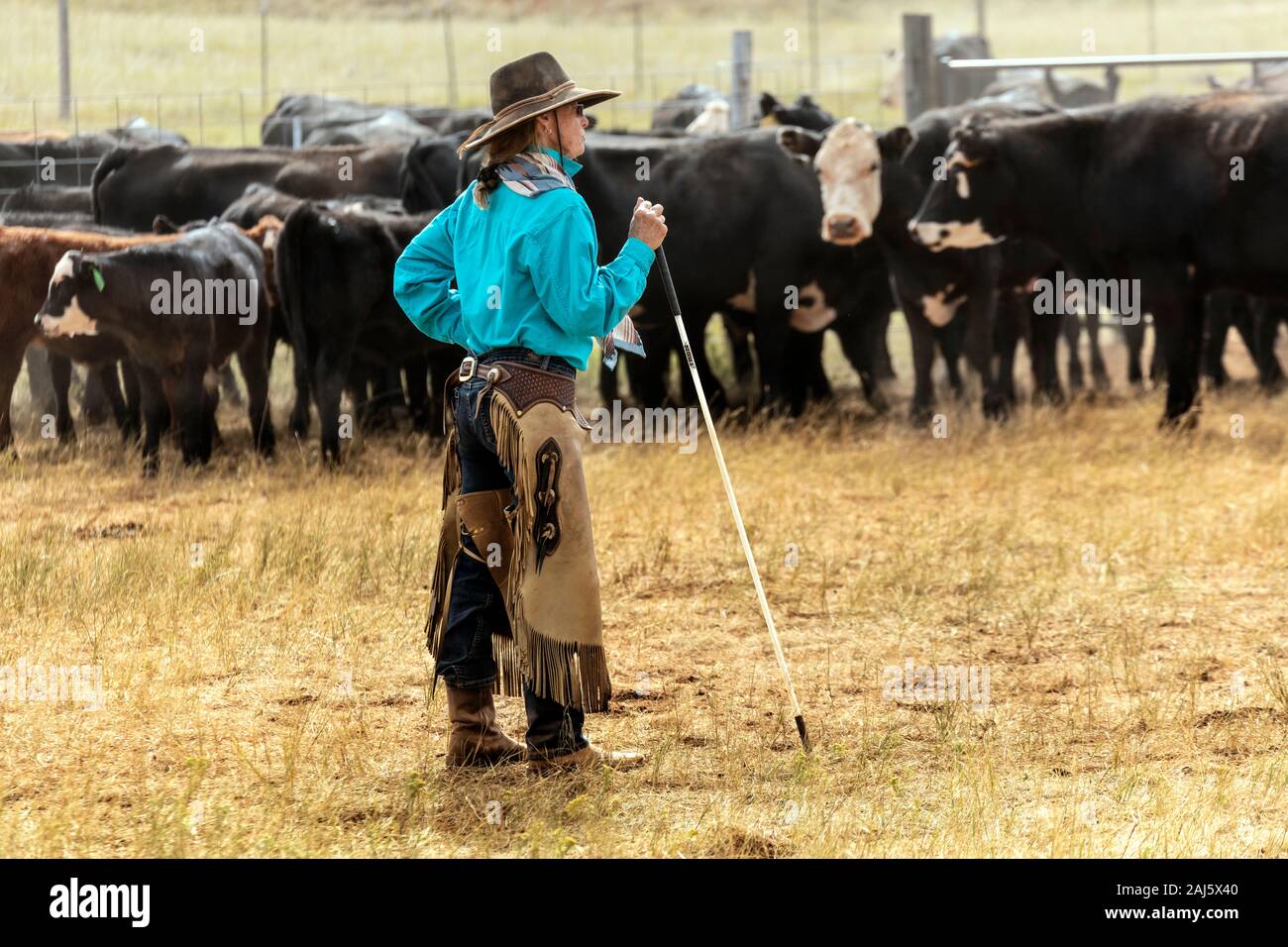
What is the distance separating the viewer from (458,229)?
14.8ft

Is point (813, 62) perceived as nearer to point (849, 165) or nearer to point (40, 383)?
point (849, 165)

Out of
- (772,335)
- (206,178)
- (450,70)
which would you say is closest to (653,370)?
(772,335)

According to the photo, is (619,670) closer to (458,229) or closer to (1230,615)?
(458,229)

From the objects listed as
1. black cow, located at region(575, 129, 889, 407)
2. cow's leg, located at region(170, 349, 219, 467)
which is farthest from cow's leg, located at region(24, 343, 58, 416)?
black cow, located at region(575, 129, 889, 407)

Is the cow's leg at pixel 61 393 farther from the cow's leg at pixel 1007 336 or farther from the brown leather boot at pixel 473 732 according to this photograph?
the brown leather boot at pixel 473 732

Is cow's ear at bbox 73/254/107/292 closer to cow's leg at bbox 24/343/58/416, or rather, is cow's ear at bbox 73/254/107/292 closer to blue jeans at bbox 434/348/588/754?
cow's leg at bbox 24/343/58/416

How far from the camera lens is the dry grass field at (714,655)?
427 cm

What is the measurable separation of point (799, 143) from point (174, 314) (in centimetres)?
424

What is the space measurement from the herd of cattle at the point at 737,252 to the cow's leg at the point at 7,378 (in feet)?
0.05

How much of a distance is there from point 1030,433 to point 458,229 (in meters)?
6.28

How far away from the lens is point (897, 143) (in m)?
11.1

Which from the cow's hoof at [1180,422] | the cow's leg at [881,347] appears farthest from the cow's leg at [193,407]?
the cow's hoof at [1180,422]

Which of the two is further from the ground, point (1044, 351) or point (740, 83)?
point (740, 83)
